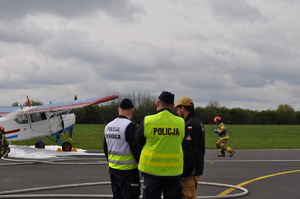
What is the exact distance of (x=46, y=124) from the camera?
2148 cm

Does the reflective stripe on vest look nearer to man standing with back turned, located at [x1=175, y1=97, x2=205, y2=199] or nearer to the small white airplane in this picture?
man standing with back turned, located at [x1=175, y1=97, x2=205, y2=199]

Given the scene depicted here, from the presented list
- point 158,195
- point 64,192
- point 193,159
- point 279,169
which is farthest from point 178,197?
point 279,169

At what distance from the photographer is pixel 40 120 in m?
21.4

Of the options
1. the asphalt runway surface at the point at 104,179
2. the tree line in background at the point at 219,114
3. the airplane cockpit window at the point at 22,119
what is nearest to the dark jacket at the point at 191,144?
the asphalt runway surface at the point at 104,179

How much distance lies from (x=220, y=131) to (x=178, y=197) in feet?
42.6

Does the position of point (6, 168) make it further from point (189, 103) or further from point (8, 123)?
point (189, 103)

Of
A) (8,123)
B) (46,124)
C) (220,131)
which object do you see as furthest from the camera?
(46,124)

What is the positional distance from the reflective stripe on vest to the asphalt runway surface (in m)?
2.80

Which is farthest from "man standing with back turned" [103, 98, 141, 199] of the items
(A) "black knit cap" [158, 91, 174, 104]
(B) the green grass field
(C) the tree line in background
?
(C) the tree line in background

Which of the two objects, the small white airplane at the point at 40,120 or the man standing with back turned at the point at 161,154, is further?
the small white airplane at the point at 40,120

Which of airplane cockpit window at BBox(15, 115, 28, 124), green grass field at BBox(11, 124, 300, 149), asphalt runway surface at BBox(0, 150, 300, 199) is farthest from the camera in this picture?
green grass field at BBox(11, 124, 300, 149)

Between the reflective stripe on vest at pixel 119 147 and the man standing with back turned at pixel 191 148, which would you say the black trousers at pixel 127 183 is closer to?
the reflective stripe on vest at pixel 119 147

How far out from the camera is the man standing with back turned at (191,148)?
6340 mm

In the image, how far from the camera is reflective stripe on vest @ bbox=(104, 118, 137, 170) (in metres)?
6.34
